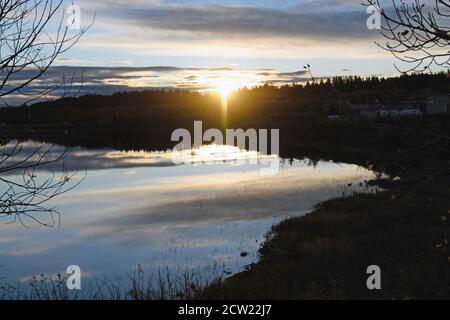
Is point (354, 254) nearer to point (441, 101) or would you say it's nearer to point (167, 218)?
point (441, 101)

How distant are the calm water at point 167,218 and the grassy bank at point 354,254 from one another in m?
1.66

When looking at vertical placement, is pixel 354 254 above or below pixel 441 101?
below

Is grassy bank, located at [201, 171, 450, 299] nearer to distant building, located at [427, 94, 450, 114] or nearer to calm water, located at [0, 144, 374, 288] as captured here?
distant building, located at [427, 94, 450, 114]

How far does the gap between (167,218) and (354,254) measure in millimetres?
11260

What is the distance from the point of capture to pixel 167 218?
24.9 meters

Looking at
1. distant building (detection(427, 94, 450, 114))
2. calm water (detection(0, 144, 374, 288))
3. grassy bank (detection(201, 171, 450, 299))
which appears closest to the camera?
distant building (detection(427, 94, 450, 114))

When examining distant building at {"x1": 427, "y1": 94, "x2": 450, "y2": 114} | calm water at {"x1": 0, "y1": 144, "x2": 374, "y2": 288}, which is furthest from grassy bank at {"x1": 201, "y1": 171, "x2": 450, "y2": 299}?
calm water at {"x1": 0, "y1": 144, "x2": 374, "y2": 288}

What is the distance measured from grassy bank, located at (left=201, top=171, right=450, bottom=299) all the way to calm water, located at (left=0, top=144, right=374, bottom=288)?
5.44 ft

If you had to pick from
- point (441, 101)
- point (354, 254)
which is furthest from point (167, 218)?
point (441, 101)

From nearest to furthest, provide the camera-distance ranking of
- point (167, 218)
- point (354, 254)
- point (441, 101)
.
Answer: point (441, 101) → point (354, 254) → point (167, 218)

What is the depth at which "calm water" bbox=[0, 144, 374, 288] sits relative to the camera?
57.4ft

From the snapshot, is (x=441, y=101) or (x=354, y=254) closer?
(x=441, y=101)
